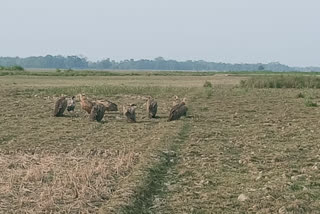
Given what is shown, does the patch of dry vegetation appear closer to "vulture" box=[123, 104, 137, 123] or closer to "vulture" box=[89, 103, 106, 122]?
"vulture" box=[123, 104, 137, 123]

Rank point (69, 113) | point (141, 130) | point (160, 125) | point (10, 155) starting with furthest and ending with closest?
point (69, 113) < point (160, 125) < point (141, 130) < point (10, 155)

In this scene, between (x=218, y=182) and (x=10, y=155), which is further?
(x=10, y=155)

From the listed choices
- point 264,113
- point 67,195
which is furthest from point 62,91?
point 67,195

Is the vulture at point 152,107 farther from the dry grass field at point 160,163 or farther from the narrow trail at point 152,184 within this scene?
the narrow trail at point 152,184

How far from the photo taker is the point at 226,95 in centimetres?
3275

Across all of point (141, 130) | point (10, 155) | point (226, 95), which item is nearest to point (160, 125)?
point (141, 130)

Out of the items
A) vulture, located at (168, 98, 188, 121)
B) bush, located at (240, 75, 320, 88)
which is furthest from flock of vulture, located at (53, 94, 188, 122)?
bush, located at (240, 75, 320, 88)

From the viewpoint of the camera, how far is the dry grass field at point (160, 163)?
8578mm

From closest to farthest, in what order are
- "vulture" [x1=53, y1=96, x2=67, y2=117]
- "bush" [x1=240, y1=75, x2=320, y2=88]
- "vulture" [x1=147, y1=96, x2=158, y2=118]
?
"vulture" [x1=147, y1=96, x2=158, y2=118], "vulture" [x1=53, y1=96, x2=67, y2=117], "bush" [x1=240, y1=75, x2=320, y2=88]

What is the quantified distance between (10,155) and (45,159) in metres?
1.13

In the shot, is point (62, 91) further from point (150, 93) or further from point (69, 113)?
point (69, 113)

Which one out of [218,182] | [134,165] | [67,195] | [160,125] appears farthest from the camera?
[160,125]

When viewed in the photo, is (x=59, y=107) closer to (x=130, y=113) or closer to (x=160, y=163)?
(x=130, y=113)

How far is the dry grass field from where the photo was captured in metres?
8.58
